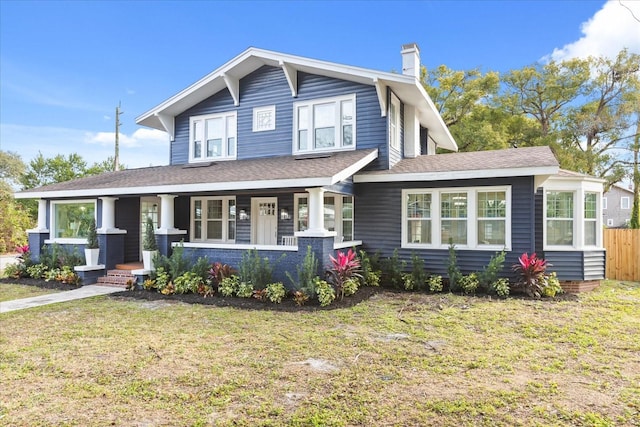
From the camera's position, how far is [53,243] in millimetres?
11938

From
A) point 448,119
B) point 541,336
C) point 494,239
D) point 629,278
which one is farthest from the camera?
point 448,119

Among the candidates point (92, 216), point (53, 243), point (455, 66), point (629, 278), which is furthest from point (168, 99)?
point (455, 66)

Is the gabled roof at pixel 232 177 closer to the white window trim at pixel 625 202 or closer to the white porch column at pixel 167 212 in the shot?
the white porch column at pixel 167 212

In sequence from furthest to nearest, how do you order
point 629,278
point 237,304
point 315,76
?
point 629,278 → point 315,76 → point 237,304

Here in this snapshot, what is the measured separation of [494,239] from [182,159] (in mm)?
10456

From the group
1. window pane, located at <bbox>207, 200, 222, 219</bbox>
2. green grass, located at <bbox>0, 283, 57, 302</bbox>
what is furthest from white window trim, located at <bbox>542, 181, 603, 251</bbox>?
green grass, located at <bbox>0, 283, 57, 302</bbox>

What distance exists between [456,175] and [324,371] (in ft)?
21.4

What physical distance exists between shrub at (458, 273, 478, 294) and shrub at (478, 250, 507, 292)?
0.48 feet

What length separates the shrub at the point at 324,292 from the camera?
778 centimetres

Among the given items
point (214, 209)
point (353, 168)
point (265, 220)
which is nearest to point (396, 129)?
point (353, 168)

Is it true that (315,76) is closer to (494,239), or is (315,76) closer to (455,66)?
(494,239)

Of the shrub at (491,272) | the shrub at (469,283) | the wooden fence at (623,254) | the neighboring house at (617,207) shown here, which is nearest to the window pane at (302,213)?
the shrub at (469,283)

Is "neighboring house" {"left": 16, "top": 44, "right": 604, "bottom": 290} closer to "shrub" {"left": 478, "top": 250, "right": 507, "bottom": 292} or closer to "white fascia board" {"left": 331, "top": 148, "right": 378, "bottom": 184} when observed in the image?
"white fascia board" {"left": 331, "top": 148, "right": 378, "bottom": 184}

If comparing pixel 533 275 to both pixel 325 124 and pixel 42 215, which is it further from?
pixel 42 215
